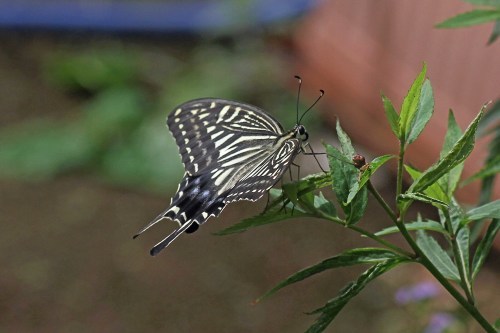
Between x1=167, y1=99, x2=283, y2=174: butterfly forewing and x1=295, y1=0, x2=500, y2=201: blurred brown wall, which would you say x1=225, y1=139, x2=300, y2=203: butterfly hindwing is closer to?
x1=167, y1=99, x2=283, y2=174: butterfly forewing

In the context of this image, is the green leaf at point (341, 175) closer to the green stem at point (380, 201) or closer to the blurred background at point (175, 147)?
the green stem at point (380, 201)

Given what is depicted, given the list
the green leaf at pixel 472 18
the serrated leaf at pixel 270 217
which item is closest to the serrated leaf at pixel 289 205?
the serrated leaf at pixel 270 217

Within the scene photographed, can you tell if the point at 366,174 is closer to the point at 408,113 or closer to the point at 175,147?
the point at 408,113

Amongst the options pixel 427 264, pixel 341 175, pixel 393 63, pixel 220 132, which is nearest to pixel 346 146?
pixel 341 175

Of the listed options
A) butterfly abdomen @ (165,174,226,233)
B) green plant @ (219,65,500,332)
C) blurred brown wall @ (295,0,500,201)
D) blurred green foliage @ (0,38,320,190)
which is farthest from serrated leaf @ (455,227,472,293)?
blurred green foliage @ (0,38,320,190)

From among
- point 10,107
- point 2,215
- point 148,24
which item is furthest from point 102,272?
point 148,24

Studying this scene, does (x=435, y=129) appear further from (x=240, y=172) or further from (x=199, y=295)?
(x=240, y=172)
